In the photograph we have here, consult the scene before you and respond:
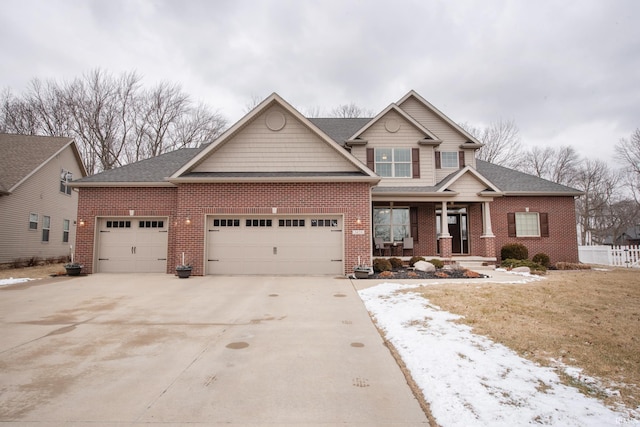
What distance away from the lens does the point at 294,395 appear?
334cm

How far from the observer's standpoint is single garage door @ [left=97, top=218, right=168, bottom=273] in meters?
13.1

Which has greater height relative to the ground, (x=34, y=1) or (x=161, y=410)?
(x=34, y=1)

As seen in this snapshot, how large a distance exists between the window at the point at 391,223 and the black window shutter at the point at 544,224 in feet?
21.5

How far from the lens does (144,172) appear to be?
545 inches

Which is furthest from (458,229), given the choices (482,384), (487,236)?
(482,384)

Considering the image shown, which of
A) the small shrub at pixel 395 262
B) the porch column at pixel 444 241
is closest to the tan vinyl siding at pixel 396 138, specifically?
the porch column at pixel 444 241

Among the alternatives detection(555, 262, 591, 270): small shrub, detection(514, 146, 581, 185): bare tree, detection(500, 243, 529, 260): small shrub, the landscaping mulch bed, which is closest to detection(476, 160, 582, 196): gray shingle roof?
detection(500, 243, 529, 260): small shrub

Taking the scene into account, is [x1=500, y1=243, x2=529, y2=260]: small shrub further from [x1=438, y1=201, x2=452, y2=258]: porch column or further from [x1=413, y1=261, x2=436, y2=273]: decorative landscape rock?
[x1=413, y1=261, x2=436, y2=273]: decorative landscape rock

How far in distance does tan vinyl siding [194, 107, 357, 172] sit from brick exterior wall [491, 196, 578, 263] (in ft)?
30.0

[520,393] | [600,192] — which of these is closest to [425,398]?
[520,393]

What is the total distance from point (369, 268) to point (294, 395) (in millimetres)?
8411

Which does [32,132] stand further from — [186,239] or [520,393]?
[520,393]

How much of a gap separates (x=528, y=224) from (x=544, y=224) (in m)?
0.71

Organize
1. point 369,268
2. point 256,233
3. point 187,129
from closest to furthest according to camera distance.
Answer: point 369,268, point 256,233, point 187,129
